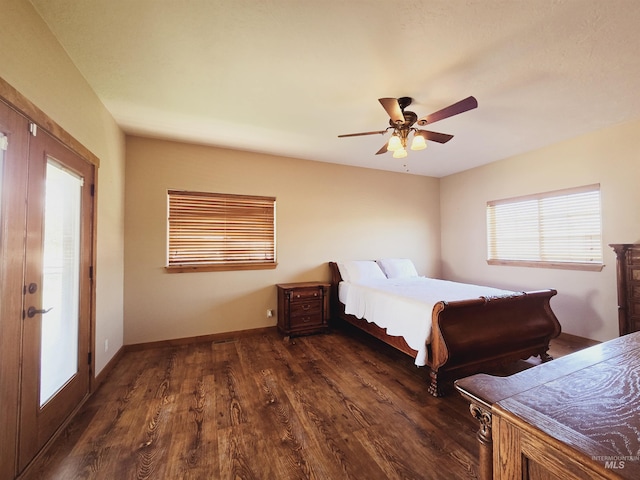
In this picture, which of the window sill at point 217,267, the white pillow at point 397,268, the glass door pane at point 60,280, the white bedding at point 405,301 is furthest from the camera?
the white pillow at point 397,268

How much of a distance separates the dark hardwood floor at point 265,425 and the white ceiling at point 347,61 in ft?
8.57

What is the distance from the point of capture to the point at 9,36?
138 cm

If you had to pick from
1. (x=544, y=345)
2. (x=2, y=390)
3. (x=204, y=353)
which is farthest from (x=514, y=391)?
(x=204, y=353)

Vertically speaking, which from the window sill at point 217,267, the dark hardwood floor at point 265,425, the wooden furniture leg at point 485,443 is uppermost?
the window sill at point 217,267

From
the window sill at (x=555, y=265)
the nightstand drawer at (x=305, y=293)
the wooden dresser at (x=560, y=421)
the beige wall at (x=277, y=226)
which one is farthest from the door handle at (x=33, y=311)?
the window sill at (x=555, y=265)

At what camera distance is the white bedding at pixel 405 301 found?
2.43m

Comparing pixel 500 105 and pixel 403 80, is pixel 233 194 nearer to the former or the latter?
pixel 403 80

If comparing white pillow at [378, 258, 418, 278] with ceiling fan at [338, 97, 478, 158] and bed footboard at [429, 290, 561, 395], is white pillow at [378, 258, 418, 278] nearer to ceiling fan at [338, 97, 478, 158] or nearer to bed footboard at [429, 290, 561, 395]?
bed footboard at [429, 290, 561, 395]

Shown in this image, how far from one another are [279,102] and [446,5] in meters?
1.49

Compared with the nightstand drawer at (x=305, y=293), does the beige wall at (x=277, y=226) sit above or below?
above

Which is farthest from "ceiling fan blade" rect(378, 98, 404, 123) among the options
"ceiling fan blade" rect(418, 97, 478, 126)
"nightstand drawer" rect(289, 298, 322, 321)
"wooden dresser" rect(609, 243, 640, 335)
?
"wooden dresser" rect(609, 243, 640, 335)

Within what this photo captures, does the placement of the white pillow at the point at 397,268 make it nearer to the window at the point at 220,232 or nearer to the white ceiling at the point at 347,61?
the window at the point at 220,232

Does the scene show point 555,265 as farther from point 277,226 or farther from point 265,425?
point 265,425

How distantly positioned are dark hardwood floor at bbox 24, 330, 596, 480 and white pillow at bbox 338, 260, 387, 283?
1259 mm
